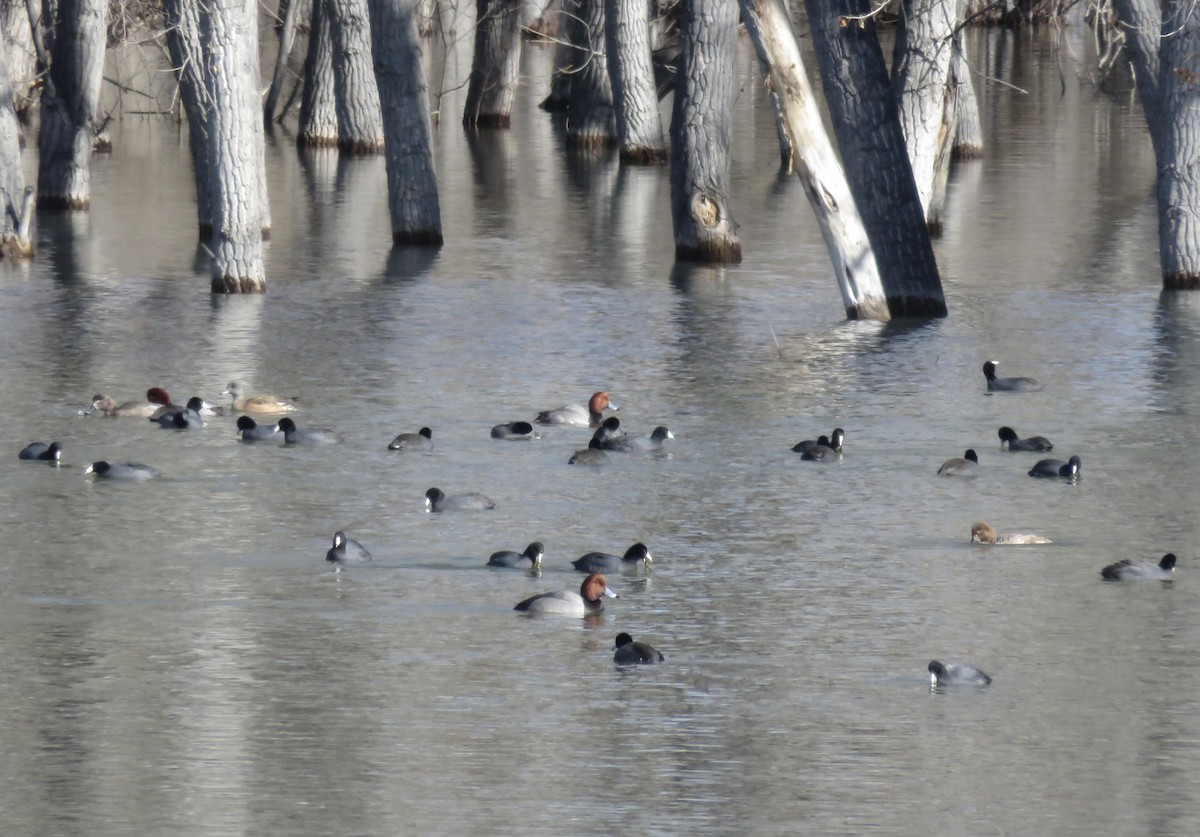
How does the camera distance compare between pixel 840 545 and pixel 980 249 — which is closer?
pixel 840 545

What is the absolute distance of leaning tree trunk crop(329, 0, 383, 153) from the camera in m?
28.8

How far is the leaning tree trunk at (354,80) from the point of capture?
1136 inches

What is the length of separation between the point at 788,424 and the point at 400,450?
2.55m

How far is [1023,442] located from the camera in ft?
41.4

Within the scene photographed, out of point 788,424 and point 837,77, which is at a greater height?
point 837,77

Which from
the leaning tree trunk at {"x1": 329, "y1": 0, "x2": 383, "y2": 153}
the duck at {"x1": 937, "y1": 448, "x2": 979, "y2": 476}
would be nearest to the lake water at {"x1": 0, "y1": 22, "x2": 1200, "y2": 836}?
the duck at {"x1": 937, "y1": 448, "x2": 979, "y2": 476}

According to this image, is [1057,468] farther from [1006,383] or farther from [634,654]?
[634,654]

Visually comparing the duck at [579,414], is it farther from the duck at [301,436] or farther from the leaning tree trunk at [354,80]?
the leaning tree trunk at [354,80]

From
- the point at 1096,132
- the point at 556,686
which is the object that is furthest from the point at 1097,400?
the point at 1096,132

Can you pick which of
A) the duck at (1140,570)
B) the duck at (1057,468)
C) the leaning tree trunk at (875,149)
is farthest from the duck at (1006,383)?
the duck at (1140,570)

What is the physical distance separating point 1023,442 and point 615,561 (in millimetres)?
3616

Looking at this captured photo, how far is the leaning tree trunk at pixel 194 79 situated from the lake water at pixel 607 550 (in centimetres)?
166

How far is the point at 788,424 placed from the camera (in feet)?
44.6

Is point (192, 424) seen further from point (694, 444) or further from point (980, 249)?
point (980, 249)
